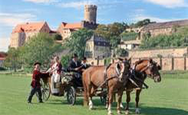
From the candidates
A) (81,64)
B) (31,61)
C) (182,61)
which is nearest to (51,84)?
(81,64)

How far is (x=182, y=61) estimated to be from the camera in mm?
83312

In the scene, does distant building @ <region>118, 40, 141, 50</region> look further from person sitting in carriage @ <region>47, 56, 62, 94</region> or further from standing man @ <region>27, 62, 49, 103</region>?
person sitting in carriage @ <region>47, 56, 62, 94</region>

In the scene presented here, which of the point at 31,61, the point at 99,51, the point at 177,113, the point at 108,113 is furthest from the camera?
the point at 99,51

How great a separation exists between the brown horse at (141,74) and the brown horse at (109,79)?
41 cm

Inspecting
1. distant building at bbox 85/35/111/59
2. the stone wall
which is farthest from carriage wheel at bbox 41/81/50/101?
distant building at bbox 85/35/111/59

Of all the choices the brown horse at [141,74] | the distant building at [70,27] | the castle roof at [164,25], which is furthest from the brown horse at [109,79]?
the distant building at [70,27]

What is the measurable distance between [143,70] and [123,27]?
13000cm

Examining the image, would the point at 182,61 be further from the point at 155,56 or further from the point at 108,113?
the point at 108,113

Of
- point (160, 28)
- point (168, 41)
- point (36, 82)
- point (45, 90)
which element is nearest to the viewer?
point (36, 82)

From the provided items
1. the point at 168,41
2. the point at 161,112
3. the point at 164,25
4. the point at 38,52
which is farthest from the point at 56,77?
the point at 164,25

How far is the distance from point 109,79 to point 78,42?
10511 centimetres

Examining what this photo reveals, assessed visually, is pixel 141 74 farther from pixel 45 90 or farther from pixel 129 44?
pixel 129 44

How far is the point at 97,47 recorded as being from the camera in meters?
125

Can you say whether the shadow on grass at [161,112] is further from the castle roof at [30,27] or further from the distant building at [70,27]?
the castle roof at [30,27]
